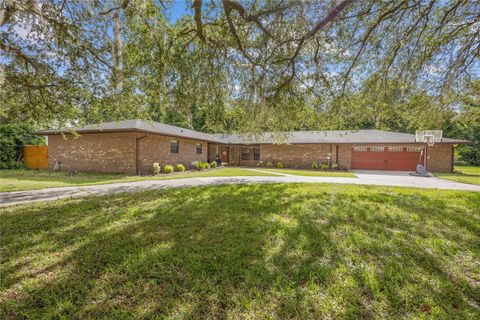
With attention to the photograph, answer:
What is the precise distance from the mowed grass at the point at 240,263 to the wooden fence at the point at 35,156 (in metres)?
13.1

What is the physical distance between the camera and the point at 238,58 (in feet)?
22.8

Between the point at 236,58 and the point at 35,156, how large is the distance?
17.0m

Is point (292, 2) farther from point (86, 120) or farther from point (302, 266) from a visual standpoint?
point (86, 120)

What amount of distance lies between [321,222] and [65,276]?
13.4 feet

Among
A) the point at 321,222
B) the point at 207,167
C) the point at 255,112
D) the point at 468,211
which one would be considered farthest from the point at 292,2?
the point at 207,167

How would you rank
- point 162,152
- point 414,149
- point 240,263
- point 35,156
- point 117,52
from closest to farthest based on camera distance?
point 240,263, point 117,52, point 162,152, point 35,156, point 414,149

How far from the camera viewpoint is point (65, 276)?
2.62 m

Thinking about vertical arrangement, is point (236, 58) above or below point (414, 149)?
above

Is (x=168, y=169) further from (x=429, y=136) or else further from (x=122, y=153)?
(x=429, y=136)

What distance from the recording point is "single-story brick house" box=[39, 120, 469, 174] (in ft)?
42.3

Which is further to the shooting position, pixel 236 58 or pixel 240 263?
pixel 236 58

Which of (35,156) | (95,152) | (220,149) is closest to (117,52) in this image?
(95,152)

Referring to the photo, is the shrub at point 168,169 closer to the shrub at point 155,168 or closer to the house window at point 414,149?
the shrub at point 155,168

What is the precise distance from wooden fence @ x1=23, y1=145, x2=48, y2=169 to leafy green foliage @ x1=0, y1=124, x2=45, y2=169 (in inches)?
15.2
